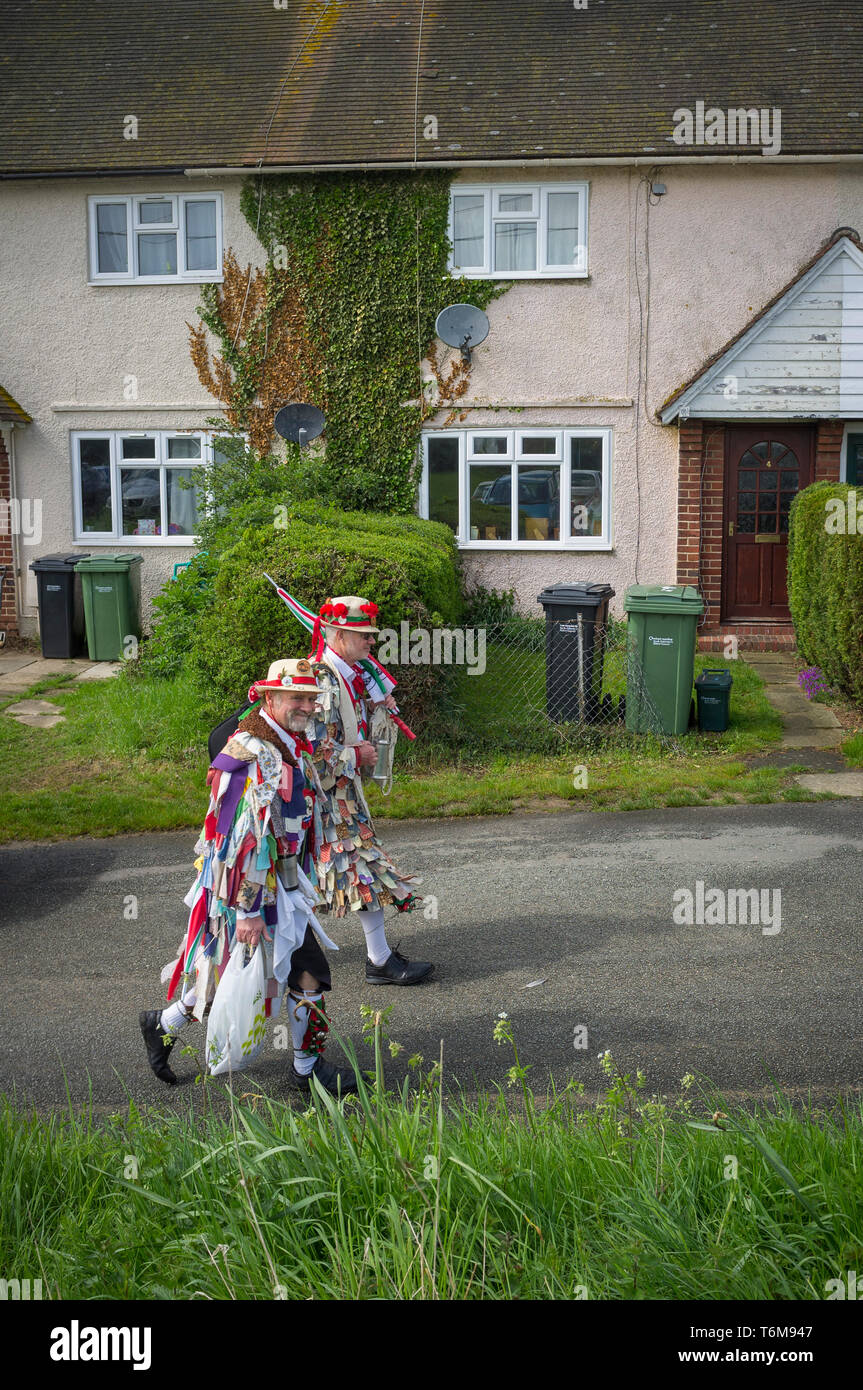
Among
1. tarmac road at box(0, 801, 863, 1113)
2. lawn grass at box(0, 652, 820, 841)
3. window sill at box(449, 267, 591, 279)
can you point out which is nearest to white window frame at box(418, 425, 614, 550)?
window sill at box(449, 267, 591, 279)

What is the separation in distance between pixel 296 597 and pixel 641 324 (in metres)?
8.44

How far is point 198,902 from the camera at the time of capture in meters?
5.68

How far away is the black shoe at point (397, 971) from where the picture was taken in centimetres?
685

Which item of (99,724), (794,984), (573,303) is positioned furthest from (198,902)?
(573,303)

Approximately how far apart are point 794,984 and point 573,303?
12.4 metres

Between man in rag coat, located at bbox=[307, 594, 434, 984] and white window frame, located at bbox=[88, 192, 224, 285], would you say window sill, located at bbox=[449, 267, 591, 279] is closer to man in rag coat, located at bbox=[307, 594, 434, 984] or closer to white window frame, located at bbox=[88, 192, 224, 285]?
white window frame, located at bbox=[88, 192, 224, 285]

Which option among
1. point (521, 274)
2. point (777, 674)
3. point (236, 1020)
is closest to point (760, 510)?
point (777, 674)

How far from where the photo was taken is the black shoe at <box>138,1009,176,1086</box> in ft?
18.8

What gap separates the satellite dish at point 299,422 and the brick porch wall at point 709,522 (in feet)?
15.0

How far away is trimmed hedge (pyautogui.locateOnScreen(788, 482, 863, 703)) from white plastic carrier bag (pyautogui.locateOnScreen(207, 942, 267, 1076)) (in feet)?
25.8

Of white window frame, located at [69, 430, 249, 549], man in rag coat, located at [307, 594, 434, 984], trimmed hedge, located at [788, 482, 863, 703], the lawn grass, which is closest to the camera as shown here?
man in rag coat, located at [307, 594, 434, 984]

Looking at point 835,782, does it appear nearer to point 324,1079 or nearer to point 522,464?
point 324,1079

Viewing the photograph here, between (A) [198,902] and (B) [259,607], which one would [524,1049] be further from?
(B) [259,607]
